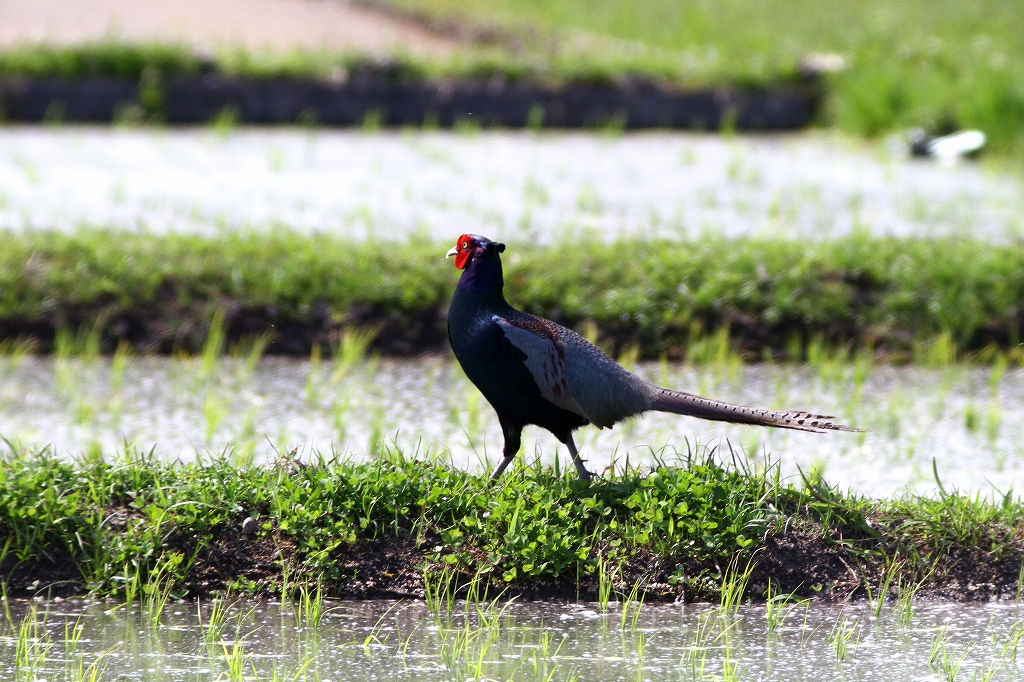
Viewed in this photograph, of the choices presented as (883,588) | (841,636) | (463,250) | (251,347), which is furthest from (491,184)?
(841,636)

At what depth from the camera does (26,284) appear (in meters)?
5.42

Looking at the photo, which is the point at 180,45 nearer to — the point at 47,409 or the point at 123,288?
the point at 123,288

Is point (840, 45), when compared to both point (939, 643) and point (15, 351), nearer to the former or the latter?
point (15, 351)

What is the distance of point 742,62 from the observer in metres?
10.4

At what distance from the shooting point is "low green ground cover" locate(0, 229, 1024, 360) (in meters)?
5.36

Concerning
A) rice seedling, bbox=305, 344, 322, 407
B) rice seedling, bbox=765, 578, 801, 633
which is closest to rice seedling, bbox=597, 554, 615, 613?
rice seedling, bbox=765, 578, 801, 633

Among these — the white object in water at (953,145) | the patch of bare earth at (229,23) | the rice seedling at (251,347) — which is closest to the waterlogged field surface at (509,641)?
the rice seedling at (251,347)

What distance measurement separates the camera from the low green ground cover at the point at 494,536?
339cm

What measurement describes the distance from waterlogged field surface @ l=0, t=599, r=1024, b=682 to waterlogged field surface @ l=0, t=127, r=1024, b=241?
3039 millimetres

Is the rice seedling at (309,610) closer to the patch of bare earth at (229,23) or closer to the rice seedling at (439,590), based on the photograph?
the rice seedling at (439,590)

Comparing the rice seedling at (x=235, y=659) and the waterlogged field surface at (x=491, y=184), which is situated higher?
the waterlogged field surface at (x=491, y=184)

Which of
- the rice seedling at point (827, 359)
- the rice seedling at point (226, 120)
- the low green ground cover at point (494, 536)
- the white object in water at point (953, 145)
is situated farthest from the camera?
the rice seedling at point (226, 120)

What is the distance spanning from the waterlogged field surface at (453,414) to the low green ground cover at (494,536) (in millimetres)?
366

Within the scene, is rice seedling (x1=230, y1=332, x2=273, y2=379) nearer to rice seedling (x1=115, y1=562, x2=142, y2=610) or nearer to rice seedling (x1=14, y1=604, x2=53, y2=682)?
rice seedling (x1=115, y1=562, x2=142, y2=610)
